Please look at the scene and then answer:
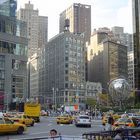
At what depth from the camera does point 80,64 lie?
553 feet

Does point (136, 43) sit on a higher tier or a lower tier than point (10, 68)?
higher

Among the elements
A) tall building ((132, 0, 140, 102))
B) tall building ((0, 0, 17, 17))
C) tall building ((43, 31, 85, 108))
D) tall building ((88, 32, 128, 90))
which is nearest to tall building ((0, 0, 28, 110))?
tall building ((0, 0, 17, 17))

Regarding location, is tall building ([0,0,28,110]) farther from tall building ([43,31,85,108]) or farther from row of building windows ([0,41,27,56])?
tall building ([43,31,85,108])

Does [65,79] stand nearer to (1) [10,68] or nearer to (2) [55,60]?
(2) [55,60]

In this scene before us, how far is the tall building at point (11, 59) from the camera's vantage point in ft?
382

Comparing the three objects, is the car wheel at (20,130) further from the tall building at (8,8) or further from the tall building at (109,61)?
the tall building at (109,61)

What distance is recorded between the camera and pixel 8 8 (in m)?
121

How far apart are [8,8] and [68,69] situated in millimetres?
49184

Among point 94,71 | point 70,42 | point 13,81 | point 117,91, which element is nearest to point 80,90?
point 70,42

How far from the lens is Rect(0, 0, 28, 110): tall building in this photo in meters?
116

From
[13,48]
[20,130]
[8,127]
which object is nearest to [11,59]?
[13,48]

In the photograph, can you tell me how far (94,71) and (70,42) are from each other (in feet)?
128

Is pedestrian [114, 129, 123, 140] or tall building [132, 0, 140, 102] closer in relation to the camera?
pedestrian [114, 129, 123, 140]

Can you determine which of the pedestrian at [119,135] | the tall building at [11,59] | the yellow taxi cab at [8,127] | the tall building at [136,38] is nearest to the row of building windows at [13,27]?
the tall building at [11,59]
